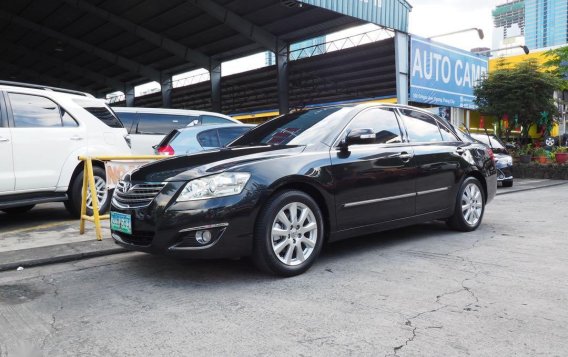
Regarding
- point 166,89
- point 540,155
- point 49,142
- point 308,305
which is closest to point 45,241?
point 49,142

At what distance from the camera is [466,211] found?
616 cm

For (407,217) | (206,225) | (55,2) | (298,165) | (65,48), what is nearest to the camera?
(206,225)

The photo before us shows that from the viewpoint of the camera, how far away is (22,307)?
140 inches

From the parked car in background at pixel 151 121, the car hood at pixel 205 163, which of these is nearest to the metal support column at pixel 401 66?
the parked car in background at pixel 151 121

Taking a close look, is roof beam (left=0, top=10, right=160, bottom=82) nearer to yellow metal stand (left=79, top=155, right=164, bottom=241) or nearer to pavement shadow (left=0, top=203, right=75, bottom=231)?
pavement shadow (left=0, top=203, right=75, bottom=231)

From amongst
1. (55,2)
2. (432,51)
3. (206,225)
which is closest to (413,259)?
(206,225)

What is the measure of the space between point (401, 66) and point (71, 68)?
1090 inches

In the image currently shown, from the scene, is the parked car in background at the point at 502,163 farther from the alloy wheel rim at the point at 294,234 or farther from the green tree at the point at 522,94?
the alloy wheel rim at the point at 294,234

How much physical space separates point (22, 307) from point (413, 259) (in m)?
3.39

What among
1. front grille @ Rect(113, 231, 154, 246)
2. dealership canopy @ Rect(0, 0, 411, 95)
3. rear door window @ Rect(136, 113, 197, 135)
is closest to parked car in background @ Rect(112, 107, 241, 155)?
rear door window @ Rect(136, 113, 197, 135)

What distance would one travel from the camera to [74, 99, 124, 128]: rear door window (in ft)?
23.2

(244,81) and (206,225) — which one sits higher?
(244,81)

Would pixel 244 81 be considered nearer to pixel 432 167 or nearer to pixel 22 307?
pixel 432 167

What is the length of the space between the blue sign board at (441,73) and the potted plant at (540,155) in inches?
154
